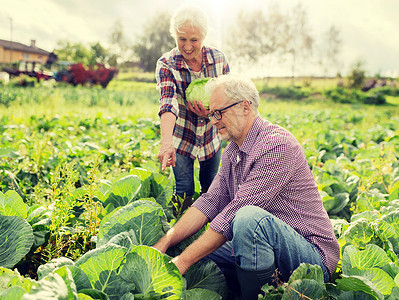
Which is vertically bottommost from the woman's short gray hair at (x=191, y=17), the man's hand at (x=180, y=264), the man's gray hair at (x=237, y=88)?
the man's hand at (x=180, y=264)

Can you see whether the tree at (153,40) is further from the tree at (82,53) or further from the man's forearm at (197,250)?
the man's forearm at (197,250)

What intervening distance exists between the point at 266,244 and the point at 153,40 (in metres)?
44.1

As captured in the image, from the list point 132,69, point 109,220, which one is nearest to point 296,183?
point 109,220

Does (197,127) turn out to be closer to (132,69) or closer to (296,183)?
(296,183)

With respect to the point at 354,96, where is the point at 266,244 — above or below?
below

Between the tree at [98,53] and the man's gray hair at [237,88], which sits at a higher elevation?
the tree at [98,53]

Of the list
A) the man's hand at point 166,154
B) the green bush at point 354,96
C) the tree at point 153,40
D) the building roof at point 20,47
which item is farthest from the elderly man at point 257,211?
the building roof at point 20,47

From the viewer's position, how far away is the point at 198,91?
287 cm

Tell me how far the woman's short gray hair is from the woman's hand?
0.55 meters

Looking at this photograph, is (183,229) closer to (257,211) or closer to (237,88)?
(257,211)

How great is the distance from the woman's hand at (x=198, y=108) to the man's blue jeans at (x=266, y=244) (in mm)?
1273

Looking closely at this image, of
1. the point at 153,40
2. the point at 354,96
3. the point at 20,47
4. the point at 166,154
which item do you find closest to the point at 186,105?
the point at 166,154

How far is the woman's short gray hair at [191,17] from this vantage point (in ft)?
8.22

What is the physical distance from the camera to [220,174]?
227cm
